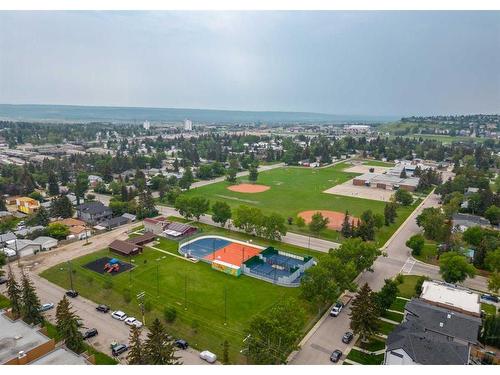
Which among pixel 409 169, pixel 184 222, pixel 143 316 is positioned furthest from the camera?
pixel 409 169

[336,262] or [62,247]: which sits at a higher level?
[336,262]

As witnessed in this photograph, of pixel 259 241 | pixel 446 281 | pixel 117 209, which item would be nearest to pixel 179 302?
pixel 259 241

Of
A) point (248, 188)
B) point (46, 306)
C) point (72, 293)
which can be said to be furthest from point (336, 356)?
point (248, 188)

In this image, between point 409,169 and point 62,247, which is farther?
point 409,169

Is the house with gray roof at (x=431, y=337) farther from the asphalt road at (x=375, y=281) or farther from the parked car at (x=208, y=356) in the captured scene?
the parked car at (x=208, y=356)

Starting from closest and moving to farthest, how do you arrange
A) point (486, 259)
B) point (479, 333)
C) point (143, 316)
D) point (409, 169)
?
1. point (479, 333)
2. point (143, 316)
3. point (486, 259)
4. point (409, 169)

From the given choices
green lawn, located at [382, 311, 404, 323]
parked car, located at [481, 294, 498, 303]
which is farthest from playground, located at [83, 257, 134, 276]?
parked car, located at [481, 294, 498, 303]

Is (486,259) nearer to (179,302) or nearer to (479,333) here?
(479,333)
